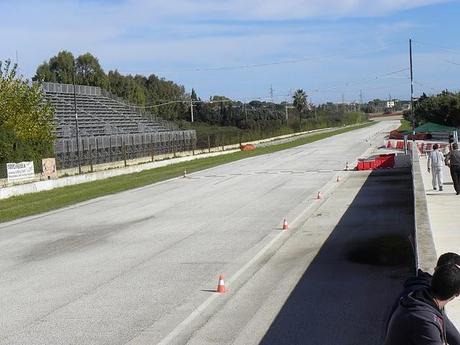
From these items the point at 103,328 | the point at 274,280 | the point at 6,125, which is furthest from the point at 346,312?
the point at 6,125

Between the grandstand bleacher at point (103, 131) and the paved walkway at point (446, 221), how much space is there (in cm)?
2827

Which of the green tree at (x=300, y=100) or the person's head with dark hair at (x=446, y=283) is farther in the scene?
the green tree at (x=300, y=100)

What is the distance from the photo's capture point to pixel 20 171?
3509cm

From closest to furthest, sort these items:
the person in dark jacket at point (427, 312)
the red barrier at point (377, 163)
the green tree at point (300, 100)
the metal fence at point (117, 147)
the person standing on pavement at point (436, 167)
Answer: the person in dark jacket at point (427, 312)
the person standing on pavement at point (436, 167)
the red barrier at point (377, 163)
the metal fence at point (117, 147)
the green tree at point (300, 100)

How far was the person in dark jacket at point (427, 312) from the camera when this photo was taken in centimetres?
397

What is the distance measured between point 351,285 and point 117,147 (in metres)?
44.4

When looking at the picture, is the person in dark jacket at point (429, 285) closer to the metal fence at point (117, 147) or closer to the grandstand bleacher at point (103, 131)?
the metal fence at point (117, 147)

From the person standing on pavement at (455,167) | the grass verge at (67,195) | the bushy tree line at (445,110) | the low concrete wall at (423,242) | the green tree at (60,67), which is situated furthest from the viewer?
the green tree at (60,67)

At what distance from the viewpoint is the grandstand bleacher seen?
48.9 m

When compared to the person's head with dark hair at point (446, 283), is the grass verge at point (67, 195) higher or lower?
lower

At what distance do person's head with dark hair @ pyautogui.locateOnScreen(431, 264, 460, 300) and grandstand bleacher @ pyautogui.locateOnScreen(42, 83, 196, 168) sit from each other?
4058 cm

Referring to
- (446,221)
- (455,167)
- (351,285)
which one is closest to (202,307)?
(351,285)

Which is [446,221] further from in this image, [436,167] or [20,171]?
[20,171]

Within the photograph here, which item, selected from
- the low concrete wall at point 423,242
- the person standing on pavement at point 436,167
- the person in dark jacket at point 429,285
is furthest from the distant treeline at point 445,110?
the person in dark jacket at point 429,285
